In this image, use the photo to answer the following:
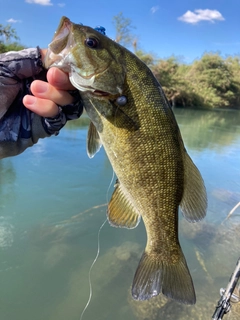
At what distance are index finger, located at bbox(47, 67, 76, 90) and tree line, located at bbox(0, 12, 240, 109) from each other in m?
28.9

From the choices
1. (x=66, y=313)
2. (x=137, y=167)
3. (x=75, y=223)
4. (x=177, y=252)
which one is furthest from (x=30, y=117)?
(x=75, y=223)

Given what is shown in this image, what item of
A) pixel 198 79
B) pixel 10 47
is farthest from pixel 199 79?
pixel 10 47

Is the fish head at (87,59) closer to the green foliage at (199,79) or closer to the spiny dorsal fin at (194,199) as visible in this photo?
the spiny dorsal fin at (194,199)

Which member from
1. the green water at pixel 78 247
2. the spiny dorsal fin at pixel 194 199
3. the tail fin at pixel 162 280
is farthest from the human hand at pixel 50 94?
the green water at pixel 78 247

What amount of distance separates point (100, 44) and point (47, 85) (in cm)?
35

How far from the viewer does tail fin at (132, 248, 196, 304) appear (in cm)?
159

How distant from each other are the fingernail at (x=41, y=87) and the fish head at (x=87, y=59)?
0.09 m

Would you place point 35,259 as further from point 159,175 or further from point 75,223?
point 159,175

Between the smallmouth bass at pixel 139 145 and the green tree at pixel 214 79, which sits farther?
the green tree at pixel 214 79

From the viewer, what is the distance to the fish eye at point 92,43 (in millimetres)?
1413

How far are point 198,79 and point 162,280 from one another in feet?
129

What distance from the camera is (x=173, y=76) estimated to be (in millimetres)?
33219

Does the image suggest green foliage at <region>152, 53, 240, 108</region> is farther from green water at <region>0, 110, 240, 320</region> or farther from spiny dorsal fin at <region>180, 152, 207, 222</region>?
spiny dorsal fin at <region>180, 152, 207, 222</region>

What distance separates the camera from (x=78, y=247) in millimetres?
4691
